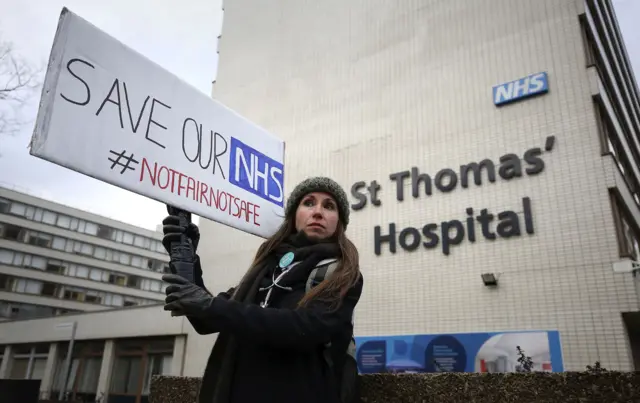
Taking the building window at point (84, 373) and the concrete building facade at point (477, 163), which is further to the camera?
the building window at point (84, 373)

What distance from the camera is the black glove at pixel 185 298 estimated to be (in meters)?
1.36

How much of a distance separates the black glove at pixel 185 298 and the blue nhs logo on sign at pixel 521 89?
996cm

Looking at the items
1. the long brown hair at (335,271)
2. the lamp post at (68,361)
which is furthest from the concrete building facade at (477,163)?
the lamp post at (68,361)

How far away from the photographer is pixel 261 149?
310cm

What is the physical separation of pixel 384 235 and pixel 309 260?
9.55m

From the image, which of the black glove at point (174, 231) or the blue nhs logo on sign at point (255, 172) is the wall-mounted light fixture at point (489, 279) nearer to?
the blue nhs logo on sign at point (255, 172)

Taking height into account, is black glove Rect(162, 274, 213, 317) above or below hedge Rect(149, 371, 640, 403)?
above

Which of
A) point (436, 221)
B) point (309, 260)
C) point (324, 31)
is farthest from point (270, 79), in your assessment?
point (309, 260)

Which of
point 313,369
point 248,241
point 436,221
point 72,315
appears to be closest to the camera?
point 313,369

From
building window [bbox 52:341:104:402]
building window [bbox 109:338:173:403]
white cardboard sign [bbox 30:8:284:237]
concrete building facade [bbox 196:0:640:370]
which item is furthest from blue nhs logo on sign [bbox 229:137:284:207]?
building window [bbox 52:341:104:402]

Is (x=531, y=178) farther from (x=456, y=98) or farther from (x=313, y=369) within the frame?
(x=313, y=369)

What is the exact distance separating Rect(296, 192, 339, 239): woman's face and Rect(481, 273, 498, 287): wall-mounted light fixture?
786cm

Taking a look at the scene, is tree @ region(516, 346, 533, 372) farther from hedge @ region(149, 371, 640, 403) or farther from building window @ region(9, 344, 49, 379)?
building window @ region(9, 344, 49, 379)

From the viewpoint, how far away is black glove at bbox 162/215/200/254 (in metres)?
1.80
